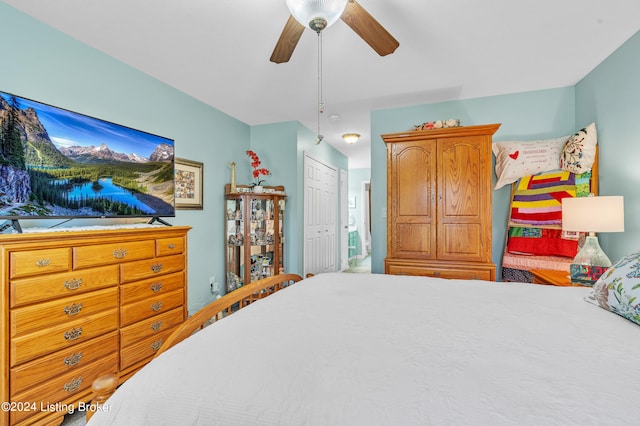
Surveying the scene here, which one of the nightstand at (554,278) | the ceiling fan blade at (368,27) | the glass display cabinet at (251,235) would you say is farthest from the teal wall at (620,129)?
the glass display cabinet at (251,235)

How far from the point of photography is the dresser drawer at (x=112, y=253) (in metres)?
1.68

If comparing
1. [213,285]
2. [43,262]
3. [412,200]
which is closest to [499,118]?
[412,200]

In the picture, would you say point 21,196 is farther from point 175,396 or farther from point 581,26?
point 581,26

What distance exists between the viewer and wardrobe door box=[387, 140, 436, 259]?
2775mm

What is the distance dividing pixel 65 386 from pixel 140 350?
450mm

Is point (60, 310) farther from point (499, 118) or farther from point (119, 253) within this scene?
point (499, 118)

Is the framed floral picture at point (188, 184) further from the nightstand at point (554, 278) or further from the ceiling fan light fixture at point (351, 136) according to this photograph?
the nightstand at point (554, 278)

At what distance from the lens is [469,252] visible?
8.71 ft

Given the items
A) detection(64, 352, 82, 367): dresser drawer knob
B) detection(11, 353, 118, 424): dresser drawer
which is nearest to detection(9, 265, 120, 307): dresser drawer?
detection(64, 352, 82, 367): dresser drawer knob

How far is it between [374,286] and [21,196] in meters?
2.15

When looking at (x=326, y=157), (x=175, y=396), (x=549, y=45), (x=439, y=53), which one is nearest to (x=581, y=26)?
(x=549, y=45)

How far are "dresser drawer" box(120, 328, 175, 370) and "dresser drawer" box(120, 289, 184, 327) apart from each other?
169mm

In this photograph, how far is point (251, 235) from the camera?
11.8ft

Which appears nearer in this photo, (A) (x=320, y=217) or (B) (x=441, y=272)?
(B) (x=441, y=272)
